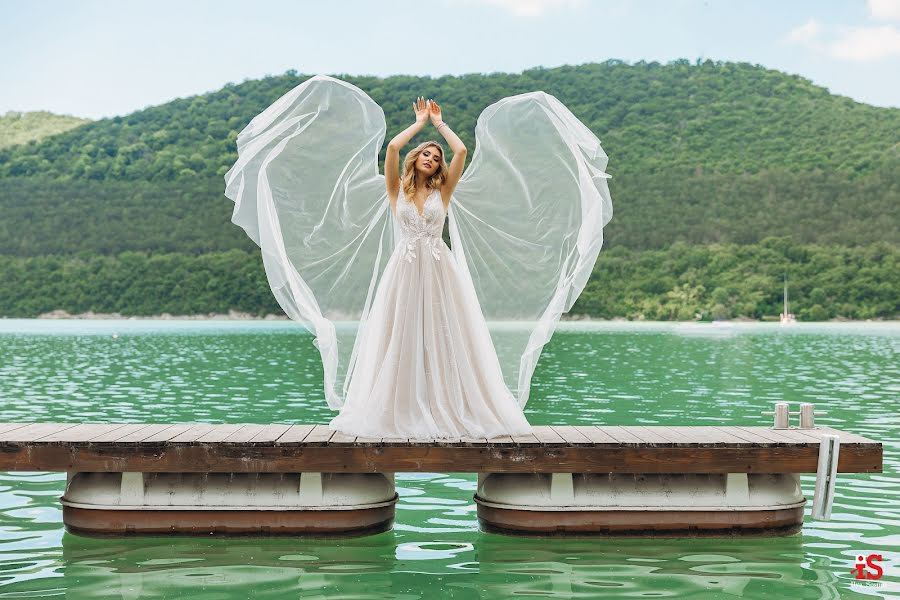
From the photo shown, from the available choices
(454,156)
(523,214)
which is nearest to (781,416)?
(523,214)

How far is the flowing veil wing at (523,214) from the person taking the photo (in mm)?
7938

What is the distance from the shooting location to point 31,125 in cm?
10925

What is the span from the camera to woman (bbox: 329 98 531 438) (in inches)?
285

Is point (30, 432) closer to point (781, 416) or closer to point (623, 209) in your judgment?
point (781, 416)

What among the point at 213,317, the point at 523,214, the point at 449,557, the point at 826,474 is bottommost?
the point at 213,317

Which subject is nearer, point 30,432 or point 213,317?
point 30,432

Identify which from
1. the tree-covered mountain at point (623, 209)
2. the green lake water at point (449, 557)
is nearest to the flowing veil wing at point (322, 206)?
the green lake water at point (449, 557)

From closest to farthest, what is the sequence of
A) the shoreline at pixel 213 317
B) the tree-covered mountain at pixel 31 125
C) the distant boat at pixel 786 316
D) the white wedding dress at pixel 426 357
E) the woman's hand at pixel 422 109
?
the white wedding dress at pixel 426 357, the woman's hand at pixel 422 109, the distant boat at pixel 786 316, the shoreline at pixel 213 317, the tree-covered mountain at pixel 31 125

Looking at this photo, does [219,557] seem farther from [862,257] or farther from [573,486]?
[862,257]

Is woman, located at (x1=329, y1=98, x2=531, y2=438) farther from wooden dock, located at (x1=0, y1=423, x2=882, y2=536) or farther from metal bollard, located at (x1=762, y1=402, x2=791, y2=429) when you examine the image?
metal bollard, located at (x1=762, y1=402, x2=791, y2=429)

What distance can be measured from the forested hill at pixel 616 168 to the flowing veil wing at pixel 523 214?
74.8 metres

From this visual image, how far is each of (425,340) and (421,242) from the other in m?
0.73

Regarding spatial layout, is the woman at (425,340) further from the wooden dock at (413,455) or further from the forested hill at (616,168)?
the forested hill at (616,168)

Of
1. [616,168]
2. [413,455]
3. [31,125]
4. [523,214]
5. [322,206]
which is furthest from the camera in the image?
[31,125]
